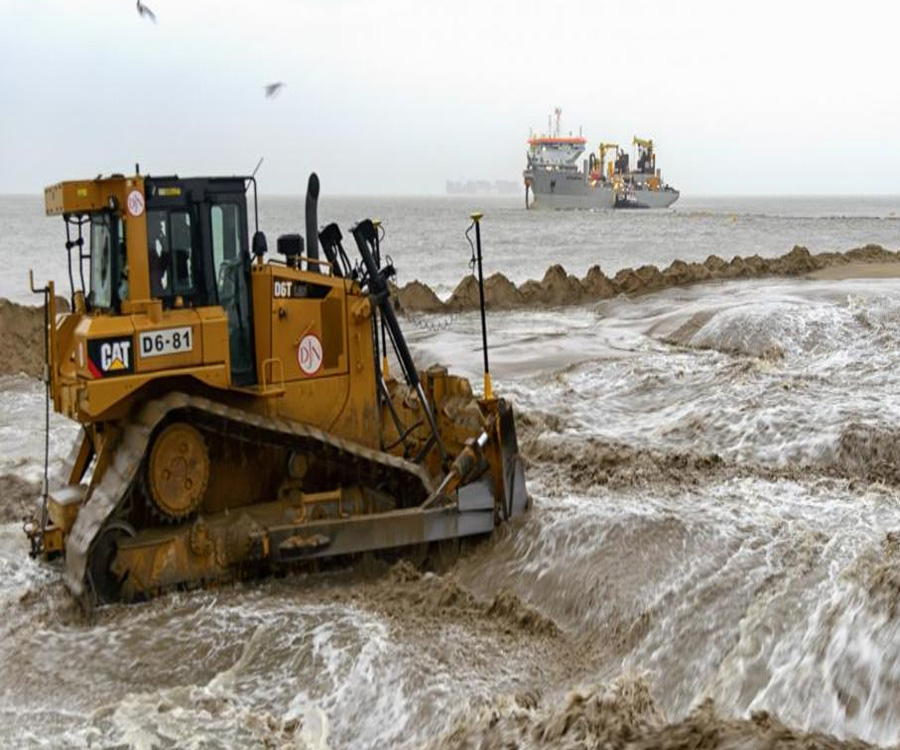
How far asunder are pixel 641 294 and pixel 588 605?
70.4ft

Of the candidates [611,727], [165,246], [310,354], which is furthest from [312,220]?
[611,727]

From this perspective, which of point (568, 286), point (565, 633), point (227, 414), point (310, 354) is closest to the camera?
point (565, 633)

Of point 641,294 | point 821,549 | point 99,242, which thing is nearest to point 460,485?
point 821,549

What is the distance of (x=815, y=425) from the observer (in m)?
12.3

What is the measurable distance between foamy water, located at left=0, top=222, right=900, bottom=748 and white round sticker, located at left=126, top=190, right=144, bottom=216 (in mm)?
2771

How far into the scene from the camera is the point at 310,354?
338 inches

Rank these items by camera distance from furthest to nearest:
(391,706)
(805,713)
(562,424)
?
(562,424) → (391,706) → (805,713)

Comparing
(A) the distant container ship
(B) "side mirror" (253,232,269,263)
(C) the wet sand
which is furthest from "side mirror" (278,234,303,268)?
(A) the distant container ship

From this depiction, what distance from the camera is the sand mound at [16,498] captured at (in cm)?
1041

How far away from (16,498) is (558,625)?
6.16 metres

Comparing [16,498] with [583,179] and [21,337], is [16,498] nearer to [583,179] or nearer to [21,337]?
[21,337]

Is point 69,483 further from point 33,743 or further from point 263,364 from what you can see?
point 33,743

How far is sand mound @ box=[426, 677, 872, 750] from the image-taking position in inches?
183

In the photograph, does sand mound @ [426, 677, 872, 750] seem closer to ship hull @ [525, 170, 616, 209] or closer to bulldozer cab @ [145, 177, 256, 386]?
bulldozer cab @ [145, 177, 256, 386]
